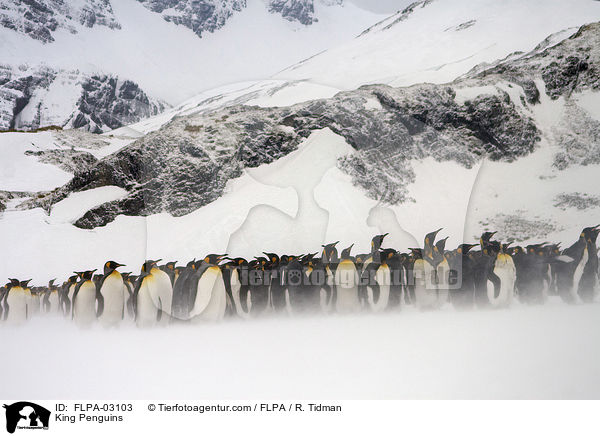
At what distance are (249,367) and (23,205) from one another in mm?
6797

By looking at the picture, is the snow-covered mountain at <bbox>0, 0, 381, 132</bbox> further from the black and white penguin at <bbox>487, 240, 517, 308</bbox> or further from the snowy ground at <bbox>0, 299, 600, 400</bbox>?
the snowy ground at <bbox>0, 299, 600, 400</bbox>

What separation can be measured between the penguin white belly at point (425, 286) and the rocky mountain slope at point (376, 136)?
1.61 metres

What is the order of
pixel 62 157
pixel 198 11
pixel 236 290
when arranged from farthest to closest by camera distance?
pixel 198 11 < pixel 62 157 < pixel 236 290

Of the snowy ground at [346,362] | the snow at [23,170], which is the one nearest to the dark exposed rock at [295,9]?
the snow at [23,170]

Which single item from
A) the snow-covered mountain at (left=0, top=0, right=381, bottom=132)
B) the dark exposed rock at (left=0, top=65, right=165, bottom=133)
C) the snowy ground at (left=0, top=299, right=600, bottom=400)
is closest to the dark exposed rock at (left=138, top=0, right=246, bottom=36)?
the snow-covered mountain at (left=0, top=0, right=381, bottom=132)

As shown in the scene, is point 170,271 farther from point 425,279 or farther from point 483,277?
point 483,277

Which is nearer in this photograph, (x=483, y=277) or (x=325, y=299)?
(x=483, y=277)

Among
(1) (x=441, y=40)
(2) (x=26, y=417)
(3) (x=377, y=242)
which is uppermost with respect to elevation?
(1) (x=441, y=40)

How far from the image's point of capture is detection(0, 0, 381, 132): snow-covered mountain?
21.0 meters

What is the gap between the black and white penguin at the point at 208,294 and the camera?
2609 mm

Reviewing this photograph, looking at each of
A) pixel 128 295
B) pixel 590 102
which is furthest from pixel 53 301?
pixel 590 102

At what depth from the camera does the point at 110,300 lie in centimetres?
276

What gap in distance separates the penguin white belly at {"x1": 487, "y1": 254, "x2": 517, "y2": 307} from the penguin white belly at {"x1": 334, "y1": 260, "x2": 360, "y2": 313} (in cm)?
86

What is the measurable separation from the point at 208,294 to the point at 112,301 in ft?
2.28
